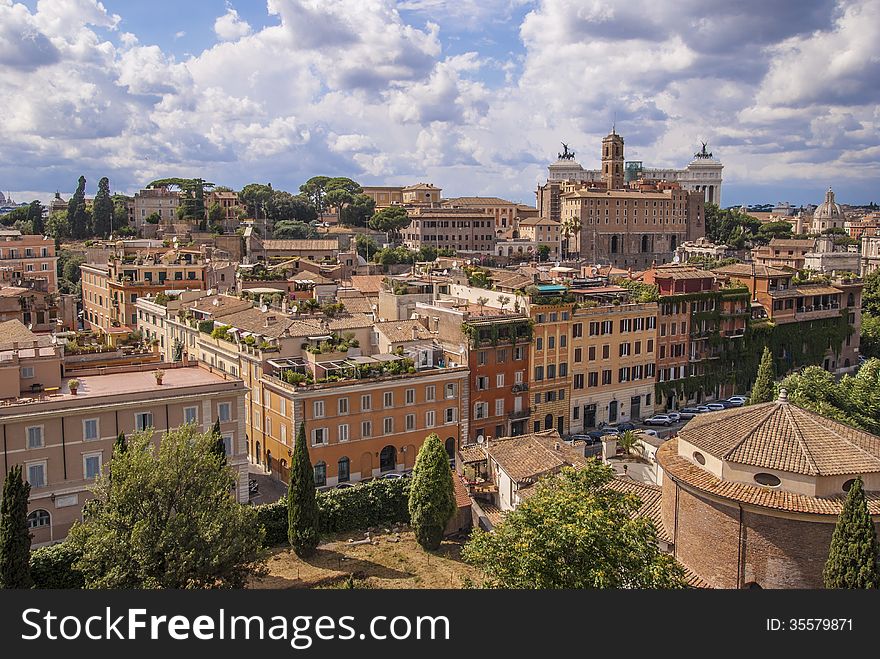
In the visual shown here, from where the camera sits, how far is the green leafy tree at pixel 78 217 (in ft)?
378

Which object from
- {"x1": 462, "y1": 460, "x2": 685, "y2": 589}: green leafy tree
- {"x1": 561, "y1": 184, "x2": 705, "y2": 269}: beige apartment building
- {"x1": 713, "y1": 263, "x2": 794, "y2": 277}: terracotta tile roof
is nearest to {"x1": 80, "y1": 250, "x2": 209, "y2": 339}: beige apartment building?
{"x1": 713, "y1": 263, "x2": 794, "y2": 277}: terracotta tile roof

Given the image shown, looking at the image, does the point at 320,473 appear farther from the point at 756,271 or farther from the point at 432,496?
the point at 756,271

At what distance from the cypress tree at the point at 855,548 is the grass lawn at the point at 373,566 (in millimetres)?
13956

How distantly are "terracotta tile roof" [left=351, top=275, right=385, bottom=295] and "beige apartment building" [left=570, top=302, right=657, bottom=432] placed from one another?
2149 centimetres

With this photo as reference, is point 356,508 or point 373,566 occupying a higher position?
point 356,508

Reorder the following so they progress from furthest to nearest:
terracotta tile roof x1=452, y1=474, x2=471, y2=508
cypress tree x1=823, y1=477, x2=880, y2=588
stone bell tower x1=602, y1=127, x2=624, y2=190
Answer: stone bell tower x1=602, y1=127, x2=624, y2=190
terracotta tile roof x1=452, y1=474, x2=471, y2=508
cypress tree x1=823, y1=477, x2=880, y2=588

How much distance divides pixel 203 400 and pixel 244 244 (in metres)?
72.1

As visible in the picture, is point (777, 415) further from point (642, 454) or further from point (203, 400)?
point (203, 400)

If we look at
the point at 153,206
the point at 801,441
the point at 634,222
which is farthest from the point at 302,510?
the point at 634,222

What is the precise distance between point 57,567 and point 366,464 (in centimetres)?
1749

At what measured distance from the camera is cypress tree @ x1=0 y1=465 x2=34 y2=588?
2730 centimetres

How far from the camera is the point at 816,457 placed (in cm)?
2342

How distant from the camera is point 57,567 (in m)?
29.9

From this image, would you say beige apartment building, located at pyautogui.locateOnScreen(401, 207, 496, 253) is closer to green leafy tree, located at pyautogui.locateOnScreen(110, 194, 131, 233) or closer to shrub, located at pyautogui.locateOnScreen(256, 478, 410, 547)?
green leafy tree, located at pyautogui.locateOnScreen(110, 194, 131, 233)
